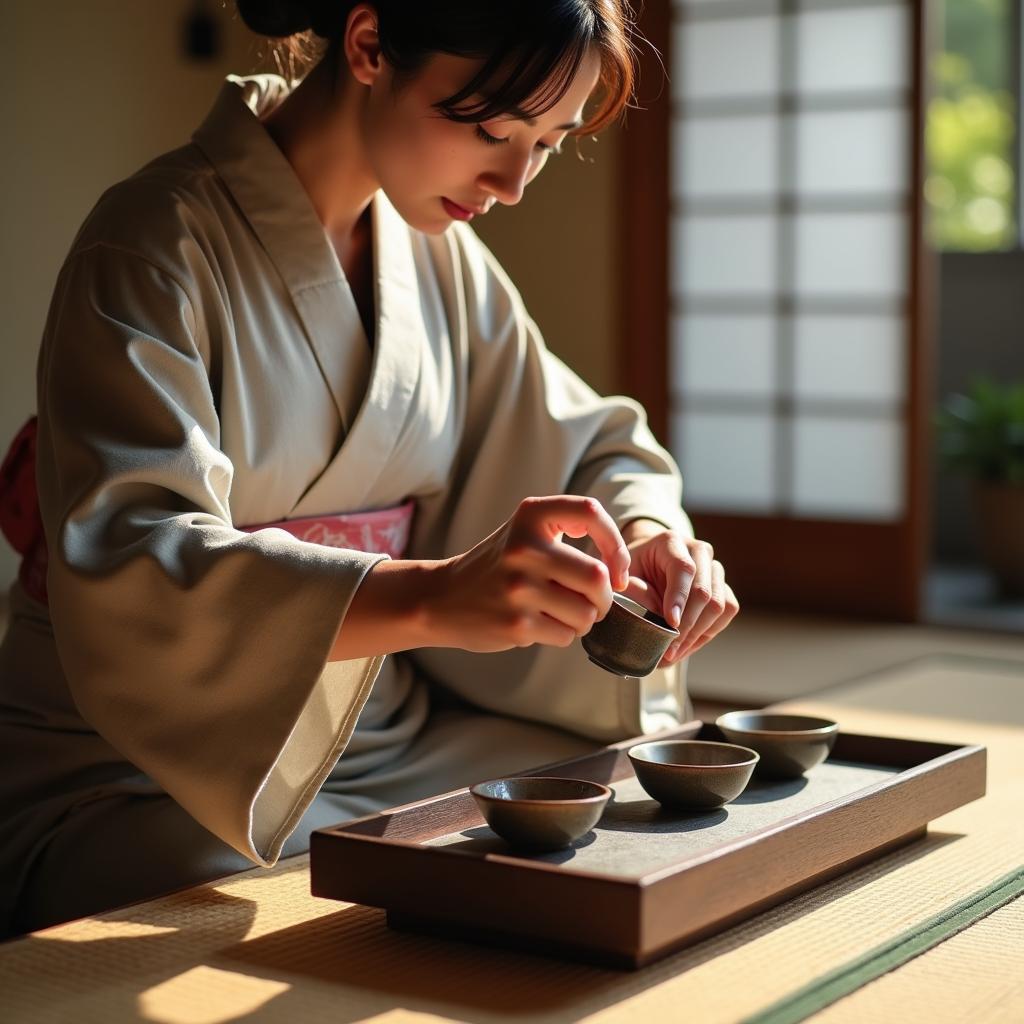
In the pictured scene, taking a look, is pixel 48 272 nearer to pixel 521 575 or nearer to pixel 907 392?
pixel 907 392

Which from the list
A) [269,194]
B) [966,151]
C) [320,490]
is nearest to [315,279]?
[269,194]

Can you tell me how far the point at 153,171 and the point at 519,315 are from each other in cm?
61

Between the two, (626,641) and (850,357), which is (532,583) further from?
(850,357)

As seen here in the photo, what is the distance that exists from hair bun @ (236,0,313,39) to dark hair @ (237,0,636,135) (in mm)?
152

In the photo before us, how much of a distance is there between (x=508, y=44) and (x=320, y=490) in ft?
1.98

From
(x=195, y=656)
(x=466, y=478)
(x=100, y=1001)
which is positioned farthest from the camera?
(x=466, y=478)

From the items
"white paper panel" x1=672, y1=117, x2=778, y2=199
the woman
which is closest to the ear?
the woman

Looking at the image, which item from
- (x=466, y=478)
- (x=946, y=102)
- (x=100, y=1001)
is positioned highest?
(x=946, y=102)

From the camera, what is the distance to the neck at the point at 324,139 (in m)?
2.01

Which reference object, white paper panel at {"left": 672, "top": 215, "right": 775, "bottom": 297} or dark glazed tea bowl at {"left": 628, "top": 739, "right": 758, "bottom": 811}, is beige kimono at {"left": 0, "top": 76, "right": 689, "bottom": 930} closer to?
dark glazed tea bowl at {"left": 628, "top": 739, "right": 758, "bottom": 811}

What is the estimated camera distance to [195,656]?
1.56 m

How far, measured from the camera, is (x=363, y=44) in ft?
6.09

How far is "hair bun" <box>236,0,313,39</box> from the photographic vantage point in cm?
195

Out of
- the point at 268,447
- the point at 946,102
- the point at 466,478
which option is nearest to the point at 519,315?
the point at 466,478
